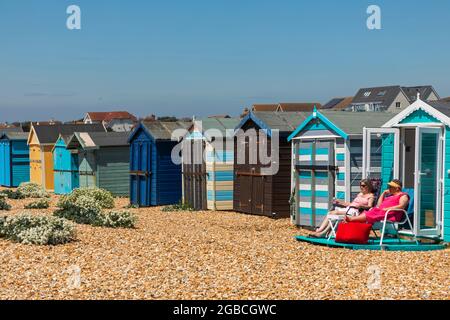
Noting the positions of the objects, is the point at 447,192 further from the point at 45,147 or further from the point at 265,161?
the point at 45,147

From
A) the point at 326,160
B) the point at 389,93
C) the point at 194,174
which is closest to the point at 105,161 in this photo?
the point at 194,174

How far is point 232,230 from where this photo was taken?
1480 cm

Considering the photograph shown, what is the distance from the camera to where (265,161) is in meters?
17.2

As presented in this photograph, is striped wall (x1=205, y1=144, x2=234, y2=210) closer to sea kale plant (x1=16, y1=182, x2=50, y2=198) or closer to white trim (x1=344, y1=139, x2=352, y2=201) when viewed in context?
white trim (x1=344, y1=139, x2=352, y2=201)

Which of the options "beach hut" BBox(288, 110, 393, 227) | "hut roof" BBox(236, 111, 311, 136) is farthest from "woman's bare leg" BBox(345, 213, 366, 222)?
"hut roof" BBox(236, 111, 311, 136)

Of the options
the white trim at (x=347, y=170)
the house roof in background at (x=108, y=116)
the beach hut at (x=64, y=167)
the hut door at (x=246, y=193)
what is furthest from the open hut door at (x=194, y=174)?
the house roof in background at (x=108, y=116)

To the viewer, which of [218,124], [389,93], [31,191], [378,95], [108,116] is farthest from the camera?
[108,116]

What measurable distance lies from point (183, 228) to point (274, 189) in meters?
3.01

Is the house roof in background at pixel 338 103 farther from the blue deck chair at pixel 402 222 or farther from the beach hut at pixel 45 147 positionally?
the blue deck chair at pixel 402 222

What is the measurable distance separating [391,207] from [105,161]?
15.3 metres

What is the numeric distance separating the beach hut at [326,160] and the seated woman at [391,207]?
1.65m

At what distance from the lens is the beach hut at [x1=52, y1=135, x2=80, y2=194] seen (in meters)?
26.5
